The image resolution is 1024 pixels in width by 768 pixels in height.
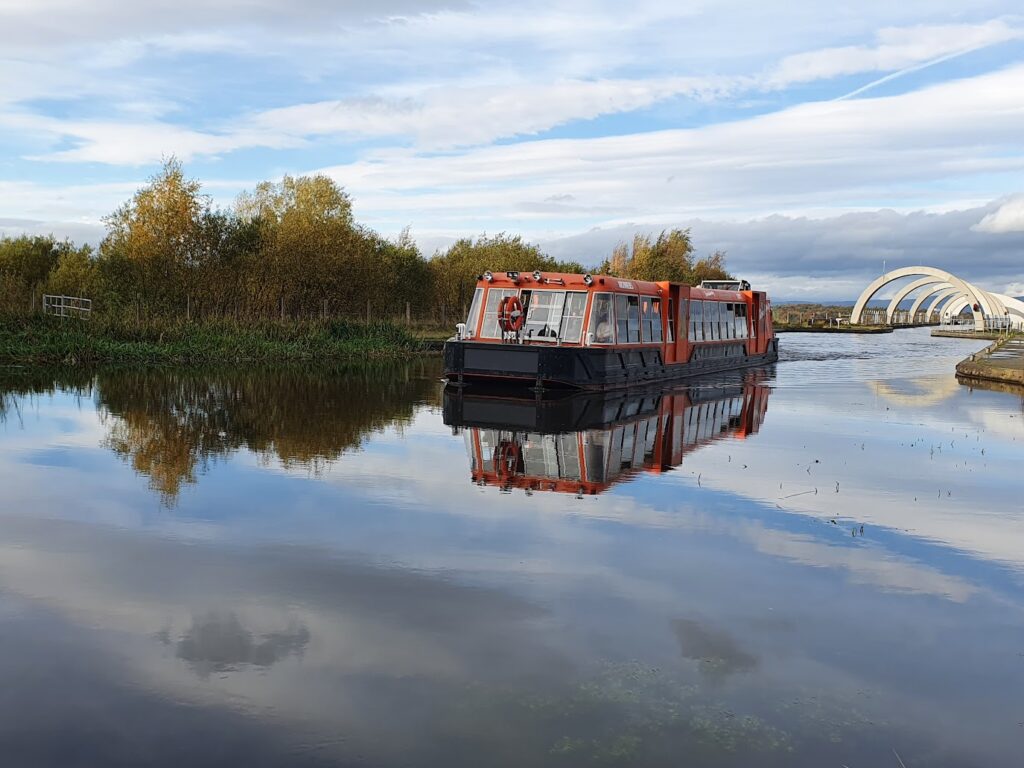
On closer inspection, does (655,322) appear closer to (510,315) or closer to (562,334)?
(562,334)

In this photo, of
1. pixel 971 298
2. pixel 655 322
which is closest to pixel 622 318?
pixel 655 322

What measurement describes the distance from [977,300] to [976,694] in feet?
301

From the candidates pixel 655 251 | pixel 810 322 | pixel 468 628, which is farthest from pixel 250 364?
pixel 810 322

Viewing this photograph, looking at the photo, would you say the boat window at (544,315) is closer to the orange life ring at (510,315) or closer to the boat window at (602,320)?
the orange life ring at (510,315)

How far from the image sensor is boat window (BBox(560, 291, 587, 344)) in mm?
24422

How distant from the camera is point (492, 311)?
25.2m

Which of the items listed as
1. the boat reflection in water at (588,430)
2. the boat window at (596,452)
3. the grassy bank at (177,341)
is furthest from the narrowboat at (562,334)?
the grassy bank at (177,341)

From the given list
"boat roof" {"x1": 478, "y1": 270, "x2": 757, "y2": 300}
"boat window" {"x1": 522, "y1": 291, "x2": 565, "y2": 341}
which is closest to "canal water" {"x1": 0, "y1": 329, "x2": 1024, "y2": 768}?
"boat window" {"x1": 522, "y1": 291, "x2": 565, "y2": 341}

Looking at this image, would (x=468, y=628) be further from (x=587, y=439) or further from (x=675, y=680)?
(x=587, y=439)

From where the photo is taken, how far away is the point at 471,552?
26.9 ft

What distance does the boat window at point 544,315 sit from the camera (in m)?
24.6

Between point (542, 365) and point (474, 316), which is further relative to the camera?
point (474, 316)

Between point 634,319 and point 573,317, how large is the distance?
9.48 feet

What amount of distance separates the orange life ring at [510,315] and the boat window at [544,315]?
1.36 ft
